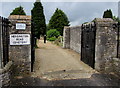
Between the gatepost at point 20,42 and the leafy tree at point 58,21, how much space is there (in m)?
35.2

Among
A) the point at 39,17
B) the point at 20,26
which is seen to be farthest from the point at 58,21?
the point at 20,26

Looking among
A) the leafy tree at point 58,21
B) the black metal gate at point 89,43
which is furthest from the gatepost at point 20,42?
the leafy tree at point 58,21

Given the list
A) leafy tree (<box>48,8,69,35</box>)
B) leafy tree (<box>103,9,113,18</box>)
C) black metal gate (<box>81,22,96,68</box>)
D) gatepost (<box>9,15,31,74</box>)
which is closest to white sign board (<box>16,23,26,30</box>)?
gatepost (<box>9,15,31,74</box>)

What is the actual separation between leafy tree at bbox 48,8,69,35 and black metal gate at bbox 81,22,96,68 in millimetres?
33224

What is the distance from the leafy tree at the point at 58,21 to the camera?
40.9m

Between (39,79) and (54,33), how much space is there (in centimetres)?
2306

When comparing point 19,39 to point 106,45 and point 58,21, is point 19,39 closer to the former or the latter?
point 106,45

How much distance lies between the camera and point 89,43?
669cm

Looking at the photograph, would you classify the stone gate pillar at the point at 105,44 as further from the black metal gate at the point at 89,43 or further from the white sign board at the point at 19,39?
the white sign board at the point at 19,39

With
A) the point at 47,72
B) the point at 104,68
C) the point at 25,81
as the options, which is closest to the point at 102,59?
the point at 104,68

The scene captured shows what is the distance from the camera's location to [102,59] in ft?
19.6

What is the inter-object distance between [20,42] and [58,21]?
1444 inches

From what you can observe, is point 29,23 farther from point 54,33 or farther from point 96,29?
point 54,33

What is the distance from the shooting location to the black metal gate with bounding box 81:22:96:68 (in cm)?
620
